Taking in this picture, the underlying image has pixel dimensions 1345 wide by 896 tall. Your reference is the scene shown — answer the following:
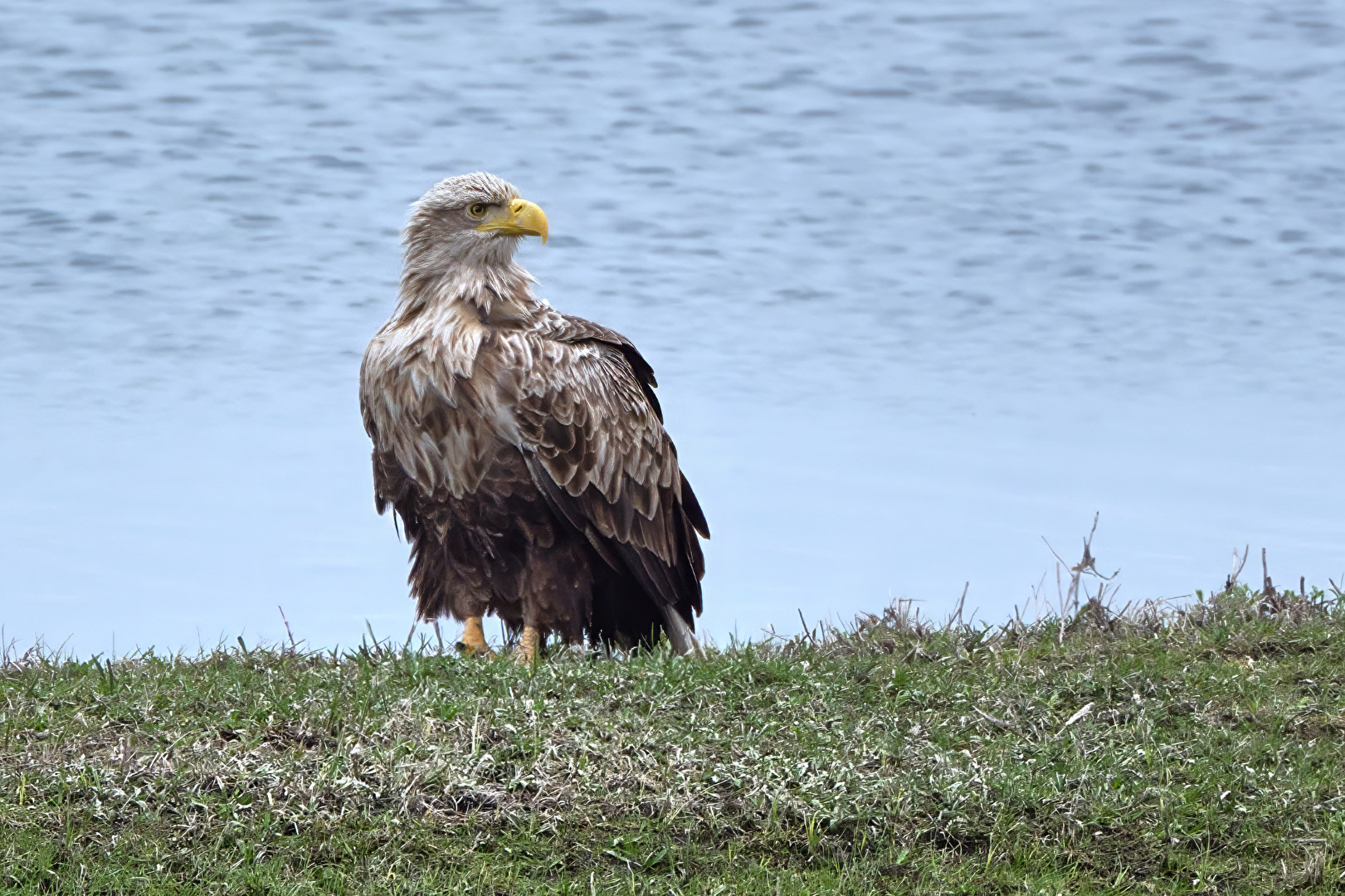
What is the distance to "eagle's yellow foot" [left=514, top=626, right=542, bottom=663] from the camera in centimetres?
780

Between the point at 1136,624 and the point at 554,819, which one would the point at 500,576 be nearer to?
the point at 554,819

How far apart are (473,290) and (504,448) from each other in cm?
83

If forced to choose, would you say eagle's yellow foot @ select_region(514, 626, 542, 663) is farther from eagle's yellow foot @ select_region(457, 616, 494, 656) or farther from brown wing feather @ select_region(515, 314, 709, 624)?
brown wing feather @ select_region(515, 314, 709, 624)

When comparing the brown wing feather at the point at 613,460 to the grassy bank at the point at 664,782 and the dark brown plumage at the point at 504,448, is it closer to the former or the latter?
the dark brown plumage at the point at 504,448

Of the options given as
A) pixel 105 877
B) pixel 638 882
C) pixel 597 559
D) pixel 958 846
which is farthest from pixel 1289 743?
pixel 105 877

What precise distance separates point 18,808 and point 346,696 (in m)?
1.30

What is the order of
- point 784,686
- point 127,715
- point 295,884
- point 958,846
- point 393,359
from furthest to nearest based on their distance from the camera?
1. point 393,359
2. point 784,686
3. point 127,715
4. point 958,846
5. point 295,884

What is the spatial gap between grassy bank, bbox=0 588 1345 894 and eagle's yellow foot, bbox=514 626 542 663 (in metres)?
0.77

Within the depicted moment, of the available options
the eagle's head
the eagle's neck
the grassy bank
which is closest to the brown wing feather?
the eagle's neck

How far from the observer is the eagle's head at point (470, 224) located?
8.20 m

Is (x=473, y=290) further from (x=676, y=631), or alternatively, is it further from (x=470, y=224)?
(x=676, y=631)

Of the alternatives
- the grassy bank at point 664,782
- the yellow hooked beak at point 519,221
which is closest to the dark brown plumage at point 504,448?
the yellow hooked beak at point 519,221

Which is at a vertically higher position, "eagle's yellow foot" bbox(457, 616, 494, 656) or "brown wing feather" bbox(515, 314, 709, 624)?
"brown wing feather" bbox(515, 314, 709, 624)

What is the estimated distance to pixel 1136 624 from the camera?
838 centimetres
